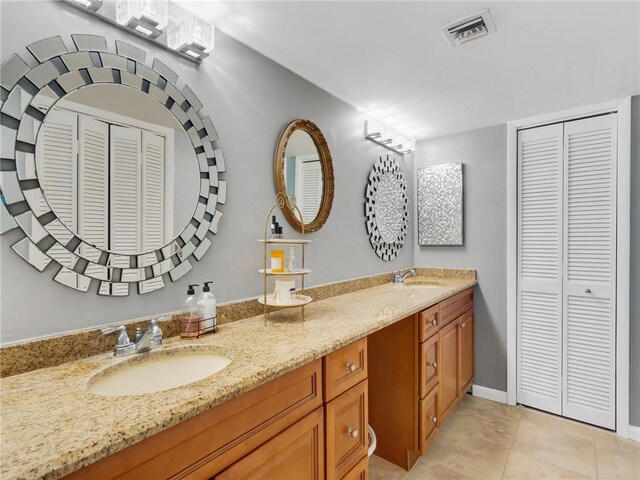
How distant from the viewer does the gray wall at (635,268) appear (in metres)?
2.17

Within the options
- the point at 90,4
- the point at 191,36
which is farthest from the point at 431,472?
the point at 90,4

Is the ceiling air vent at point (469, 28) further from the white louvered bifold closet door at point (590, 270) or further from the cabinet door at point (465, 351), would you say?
the cabinet door at point (465, 351)

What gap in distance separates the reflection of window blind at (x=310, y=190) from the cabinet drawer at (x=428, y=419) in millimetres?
1260

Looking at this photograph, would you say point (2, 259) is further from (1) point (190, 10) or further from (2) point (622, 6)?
(2) point (622, 6)

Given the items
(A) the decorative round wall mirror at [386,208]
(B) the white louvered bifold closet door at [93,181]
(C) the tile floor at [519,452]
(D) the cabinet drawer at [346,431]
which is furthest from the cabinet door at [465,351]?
(B) the white louvered bifold closet door at [93,181]

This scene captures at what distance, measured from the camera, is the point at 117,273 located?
1.15 m

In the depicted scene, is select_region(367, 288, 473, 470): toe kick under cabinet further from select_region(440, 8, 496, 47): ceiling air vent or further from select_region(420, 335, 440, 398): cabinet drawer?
select_region(440, 8, 496, 47): ceiling air vent

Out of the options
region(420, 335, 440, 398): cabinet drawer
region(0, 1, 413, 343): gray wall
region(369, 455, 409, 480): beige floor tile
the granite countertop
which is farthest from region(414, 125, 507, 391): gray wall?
the granite countertop

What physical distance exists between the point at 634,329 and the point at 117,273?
9.89 feet

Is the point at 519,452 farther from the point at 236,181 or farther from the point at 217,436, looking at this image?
the point at 236,181

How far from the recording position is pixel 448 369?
2279 mm

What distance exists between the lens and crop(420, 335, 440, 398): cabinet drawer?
6.18 feet

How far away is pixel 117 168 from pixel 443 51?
1609mm

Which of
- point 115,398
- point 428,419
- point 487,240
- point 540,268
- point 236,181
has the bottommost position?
point 428,419
